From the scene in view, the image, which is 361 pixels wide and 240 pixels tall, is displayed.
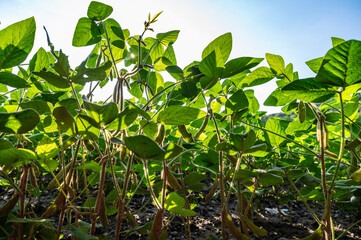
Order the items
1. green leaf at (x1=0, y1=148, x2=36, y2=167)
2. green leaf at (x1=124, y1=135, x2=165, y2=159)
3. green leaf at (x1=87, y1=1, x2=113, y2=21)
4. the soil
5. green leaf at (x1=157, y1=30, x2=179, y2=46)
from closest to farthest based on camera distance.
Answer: green leaf at (x1=124, y1=135, x2=165, y2=159), green leaf at (x1=0, y1=148, x2=36, y2=167), green leaf at (x1=87, y1=1, x2=113, y2=21), green leaf at (x1=157, y1=30, x2=179, y2=46), the soil

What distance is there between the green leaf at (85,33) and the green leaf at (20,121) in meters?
0.47

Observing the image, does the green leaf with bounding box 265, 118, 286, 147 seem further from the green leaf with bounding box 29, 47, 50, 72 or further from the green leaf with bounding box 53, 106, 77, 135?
the green leaf with bounding box 29, 47, 50, 72

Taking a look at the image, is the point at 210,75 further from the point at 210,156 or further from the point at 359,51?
the point at 210,156

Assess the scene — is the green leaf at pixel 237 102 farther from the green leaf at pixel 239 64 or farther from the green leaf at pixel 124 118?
the green leaf at pixel 124 118

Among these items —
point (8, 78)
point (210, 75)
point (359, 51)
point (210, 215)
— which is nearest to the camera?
point (359, 51)

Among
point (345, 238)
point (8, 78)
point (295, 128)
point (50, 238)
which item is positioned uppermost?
point (8, 78)

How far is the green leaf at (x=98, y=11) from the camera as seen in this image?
85cm

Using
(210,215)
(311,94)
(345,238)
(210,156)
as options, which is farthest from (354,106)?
(210,215)

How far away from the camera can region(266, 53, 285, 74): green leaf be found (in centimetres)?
93

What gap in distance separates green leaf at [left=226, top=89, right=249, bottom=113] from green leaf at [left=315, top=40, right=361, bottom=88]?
12.6 inches

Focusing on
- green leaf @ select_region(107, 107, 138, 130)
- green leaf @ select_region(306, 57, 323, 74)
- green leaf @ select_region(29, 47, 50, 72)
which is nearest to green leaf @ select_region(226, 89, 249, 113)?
green leaf @ select_region(306, 57, 323, 74)

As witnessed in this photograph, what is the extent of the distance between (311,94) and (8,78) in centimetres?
94

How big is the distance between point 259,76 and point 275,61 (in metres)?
0.11

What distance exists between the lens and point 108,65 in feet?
2.32
